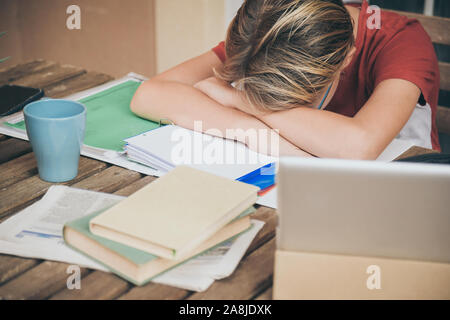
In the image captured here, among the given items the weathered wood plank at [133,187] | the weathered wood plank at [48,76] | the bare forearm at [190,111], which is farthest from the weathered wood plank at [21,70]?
the weathered wood plank at [133,187]

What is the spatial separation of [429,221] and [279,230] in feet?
0.59

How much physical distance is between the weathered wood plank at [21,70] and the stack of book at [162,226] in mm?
909

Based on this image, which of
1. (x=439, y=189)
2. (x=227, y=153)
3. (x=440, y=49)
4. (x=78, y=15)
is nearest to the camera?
(x=439, y=189)

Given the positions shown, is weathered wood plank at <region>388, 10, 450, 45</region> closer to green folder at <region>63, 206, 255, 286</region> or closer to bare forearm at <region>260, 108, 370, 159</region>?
bare forearm at <region>260, 108, 370, 159</region>

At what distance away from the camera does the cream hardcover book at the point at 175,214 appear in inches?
28.5

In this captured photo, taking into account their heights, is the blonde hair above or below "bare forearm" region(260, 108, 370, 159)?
above

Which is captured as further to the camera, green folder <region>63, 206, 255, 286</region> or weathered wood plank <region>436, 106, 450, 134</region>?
weathered wood plank <region>436, 106, 450, 134</region>

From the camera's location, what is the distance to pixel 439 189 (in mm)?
625

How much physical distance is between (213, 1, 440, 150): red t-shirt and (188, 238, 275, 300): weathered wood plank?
24.5 inches

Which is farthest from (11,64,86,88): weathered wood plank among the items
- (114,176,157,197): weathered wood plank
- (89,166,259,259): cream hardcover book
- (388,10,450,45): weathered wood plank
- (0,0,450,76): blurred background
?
(0,0,450,76): blurred background

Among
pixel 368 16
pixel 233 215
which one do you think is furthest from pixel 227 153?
pixel 368 16

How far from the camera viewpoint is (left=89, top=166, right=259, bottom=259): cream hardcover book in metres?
0.72

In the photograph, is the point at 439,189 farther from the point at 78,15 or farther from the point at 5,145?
the point at 78,15
